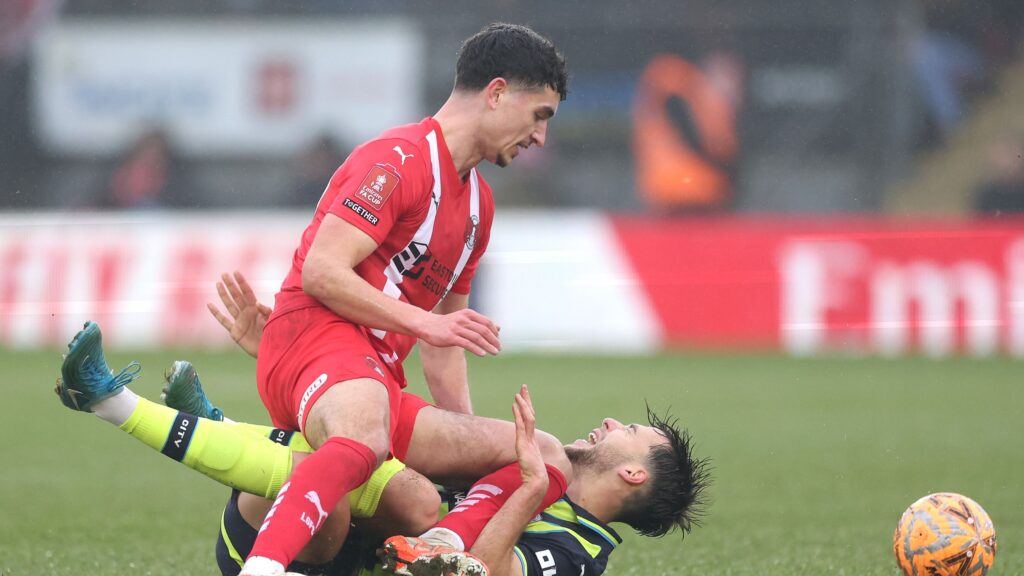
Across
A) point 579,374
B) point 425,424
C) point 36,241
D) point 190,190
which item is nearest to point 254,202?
point 190,190

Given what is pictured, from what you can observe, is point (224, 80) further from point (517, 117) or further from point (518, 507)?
point (518, 507)

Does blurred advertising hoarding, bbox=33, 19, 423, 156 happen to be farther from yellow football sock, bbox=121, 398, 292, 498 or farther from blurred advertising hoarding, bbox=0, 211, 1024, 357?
yellow football sock, bbox=121, 398, 292, 498

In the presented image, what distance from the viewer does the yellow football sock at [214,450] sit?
173 inches

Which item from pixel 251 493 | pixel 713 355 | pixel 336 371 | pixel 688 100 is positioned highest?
pixel 688 100

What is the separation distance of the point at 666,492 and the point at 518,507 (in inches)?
25.0

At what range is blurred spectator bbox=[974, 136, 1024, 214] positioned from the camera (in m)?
15.2

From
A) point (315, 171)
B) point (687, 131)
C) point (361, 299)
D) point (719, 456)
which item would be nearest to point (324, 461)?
point (361, 299)

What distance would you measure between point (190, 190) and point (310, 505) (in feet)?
44.4

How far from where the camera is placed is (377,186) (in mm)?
4457

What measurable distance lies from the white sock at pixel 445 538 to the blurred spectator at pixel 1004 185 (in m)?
11.9

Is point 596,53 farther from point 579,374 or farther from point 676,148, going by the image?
point 579,374

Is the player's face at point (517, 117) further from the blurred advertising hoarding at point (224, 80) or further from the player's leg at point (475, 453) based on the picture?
the blurred advertising hoarding at point (224, 80)

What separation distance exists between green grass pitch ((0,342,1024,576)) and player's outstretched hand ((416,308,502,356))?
151cm

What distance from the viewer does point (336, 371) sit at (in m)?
4.37
